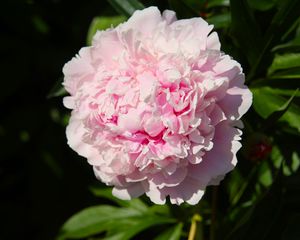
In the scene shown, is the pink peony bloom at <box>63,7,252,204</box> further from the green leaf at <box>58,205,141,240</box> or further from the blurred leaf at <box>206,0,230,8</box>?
the green leaf at <box>58,205,141,240</box>

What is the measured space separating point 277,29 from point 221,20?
125 millimetres

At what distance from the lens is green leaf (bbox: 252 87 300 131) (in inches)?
40.6

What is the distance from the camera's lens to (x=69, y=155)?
1.67m

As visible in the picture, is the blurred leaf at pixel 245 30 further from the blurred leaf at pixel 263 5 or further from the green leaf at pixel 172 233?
the green leaf at pixel 172 233

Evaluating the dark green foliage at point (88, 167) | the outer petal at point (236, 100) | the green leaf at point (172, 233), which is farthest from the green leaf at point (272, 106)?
the green leaf at point (172, 233)

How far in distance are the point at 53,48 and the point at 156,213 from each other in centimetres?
64

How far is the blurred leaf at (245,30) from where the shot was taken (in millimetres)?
1034

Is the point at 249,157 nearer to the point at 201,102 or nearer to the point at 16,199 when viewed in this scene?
the point at 201,102

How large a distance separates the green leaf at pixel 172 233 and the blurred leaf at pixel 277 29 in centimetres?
36

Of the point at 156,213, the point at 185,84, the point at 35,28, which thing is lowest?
the point at 156,213

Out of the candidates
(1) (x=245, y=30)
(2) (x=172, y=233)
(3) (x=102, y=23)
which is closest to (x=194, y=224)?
(2) (x=172, y=233)

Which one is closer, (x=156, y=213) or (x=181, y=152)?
(x=181, y=152)

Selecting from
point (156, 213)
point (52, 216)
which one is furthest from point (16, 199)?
point (156, 213)

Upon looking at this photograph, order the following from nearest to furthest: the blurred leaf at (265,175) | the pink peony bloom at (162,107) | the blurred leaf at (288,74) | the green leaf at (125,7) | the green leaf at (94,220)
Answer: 1. the pink peony bloom at (162,107)
2. the blurred leaf at (288,74)
3. the green leaf at (125,7)
4. the blurred leaf at (265,175)
5. the green leaf at (94,220)
